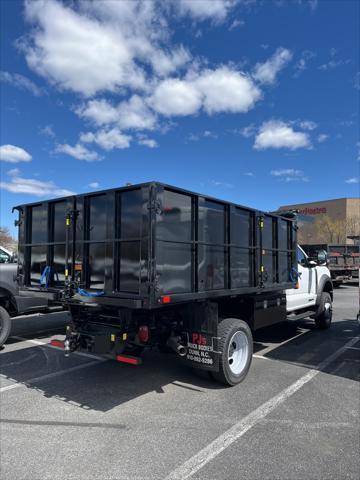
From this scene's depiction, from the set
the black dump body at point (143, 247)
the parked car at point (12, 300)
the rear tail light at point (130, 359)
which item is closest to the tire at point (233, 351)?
the black dump body at point (143, 247)

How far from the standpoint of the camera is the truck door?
765 centimetres

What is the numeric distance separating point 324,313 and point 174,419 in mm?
6126

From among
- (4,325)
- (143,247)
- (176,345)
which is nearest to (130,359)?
(176,345)

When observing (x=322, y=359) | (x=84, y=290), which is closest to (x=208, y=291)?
(x=84, y=290)

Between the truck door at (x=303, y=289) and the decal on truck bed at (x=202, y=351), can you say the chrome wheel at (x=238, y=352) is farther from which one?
the truck door at (x=303, y=289)

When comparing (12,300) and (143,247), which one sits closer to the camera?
(143,247)

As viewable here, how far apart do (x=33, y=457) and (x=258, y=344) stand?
17.2 ft

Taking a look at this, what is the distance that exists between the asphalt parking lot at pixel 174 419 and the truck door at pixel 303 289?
1.20 m

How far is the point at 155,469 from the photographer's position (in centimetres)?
314

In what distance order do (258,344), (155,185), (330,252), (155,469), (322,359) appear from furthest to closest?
1. (330,252)
2. (258,344)
3. (322,359)
4. (155,185)
5. (155,469)

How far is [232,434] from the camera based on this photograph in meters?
3.76

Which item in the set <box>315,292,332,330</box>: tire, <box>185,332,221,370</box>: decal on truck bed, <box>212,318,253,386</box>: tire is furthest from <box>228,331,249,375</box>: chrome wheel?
<box>315,292,332,330</box>: tire

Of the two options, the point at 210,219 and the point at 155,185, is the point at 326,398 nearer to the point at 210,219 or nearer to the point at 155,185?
the point at 210,219

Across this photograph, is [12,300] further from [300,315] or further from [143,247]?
[300,315]
